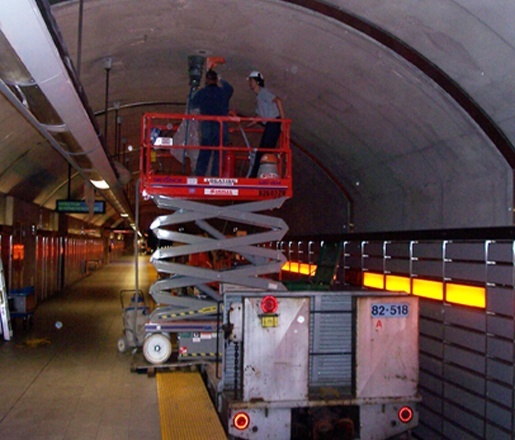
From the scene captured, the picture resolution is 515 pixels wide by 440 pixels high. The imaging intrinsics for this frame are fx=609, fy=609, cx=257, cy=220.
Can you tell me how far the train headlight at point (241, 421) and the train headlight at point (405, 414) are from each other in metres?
1.72

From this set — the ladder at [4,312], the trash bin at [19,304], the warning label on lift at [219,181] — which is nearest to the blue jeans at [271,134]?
the warning label on lift at [219,181]

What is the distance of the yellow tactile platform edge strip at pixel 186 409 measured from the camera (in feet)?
21.7

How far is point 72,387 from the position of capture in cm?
915

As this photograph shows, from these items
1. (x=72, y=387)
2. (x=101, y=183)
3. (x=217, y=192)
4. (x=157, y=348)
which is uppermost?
(x=101, y=183)

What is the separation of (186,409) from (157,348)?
7.19 feet

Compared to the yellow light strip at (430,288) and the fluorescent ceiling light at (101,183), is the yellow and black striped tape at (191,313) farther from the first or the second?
the fluorescent ceiling light at (101,183)

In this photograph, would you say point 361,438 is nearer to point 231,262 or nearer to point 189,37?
point 189,37

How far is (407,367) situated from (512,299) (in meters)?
1.55

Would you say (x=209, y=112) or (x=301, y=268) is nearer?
(x=209, y=112)

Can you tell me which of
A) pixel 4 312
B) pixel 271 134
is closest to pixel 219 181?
pixel 271 134

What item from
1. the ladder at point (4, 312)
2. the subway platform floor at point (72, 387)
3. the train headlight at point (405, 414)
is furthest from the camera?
the ladder at point (4, 312)

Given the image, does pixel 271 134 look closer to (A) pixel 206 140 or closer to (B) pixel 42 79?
(A) pixel 206 140

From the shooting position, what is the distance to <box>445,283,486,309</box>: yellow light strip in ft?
25.8

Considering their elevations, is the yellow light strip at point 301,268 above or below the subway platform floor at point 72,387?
above
